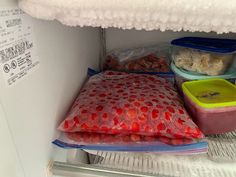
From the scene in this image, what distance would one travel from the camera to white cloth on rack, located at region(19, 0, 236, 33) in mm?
331

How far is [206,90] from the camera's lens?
0.71 metres

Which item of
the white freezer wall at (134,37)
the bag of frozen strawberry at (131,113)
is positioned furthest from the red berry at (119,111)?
the white freezer wall at (134,37)

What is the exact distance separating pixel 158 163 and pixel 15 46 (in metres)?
0.44

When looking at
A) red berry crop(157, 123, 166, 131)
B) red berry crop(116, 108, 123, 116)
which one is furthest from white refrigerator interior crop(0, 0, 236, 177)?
red berry crop(157, 123, 166, 131)

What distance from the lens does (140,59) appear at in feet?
3.17

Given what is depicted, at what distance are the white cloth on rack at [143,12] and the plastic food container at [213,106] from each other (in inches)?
10.7

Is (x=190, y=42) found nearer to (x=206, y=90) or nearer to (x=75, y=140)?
(x=206, y=90)

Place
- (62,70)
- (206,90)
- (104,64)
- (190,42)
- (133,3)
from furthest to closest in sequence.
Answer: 1. (104,64)
2. (190,42)
3. (206,90)
4. (62,70)
5. (133,3)

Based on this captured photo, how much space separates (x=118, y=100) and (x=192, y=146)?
0.24 metres

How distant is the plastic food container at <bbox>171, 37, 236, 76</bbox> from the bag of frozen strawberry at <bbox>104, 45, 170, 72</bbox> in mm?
119

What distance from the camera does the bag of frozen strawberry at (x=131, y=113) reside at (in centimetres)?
54

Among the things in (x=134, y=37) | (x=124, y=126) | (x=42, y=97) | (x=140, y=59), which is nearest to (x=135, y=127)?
(x=124, y=126)

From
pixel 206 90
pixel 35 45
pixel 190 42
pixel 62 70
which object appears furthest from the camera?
pixel 190 42

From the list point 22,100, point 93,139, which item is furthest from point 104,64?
point 22,100
